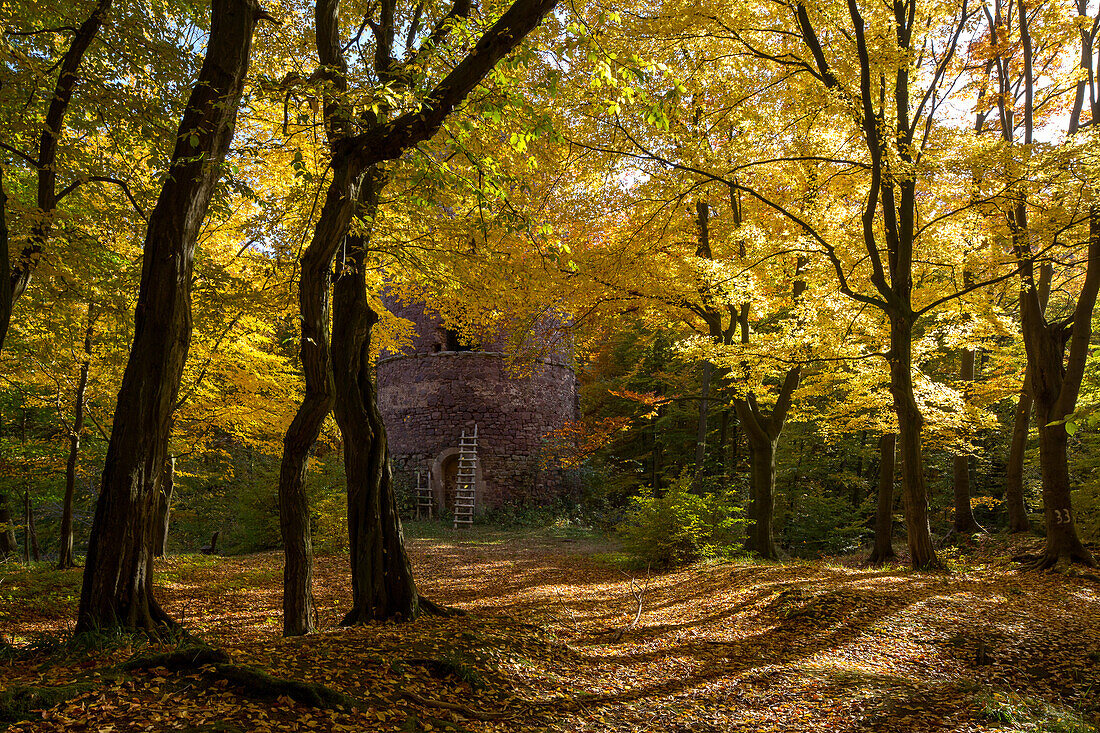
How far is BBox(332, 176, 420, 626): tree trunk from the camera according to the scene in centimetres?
492

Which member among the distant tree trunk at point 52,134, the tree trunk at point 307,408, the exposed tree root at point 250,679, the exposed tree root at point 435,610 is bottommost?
the exposed tree root at point 435,610

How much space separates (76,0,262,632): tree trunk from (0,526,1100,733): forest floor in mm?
339

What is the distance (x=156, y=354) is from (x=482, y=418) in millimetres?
12680

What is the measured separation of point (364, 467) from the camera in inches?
200

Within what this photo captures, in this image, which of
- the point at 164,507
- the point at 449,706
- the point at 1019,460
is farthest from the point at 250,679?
the point at 1019,460

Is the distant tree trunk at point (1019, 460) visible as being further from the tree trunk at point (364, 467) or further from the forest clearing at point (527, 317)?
the tree trunk at point (364, 467)

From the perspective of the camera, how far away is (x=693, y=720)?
12.1 ft

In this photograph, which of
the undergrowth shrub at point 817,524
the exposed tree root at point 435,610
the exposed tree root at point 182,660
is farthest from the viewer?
the undergrowth shrub at point 817,524

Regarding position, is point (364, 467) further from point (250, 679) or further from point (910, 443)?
point (910, 443)

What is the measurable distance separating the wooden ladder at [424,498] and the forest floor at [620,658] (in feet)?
26.0

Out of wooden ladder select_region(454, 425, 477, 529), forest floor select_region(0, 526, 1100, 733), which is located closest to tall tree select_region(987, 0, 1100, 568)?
forest floor select_region(0, 526, 1100, 733)

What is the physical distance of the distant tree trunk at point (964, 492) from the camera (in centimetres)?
1161

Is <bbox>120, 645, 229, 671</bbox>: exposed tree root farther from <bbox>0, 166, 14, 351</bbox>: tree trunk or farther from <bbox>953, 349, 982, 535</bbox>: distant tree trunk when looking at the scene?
<bbox>953, 349, 982, 535</bbox>: distant tree trunk

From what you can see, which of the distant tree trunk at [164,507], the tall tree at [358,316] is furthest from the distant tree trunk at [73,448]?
the tall tree at [358,316]
